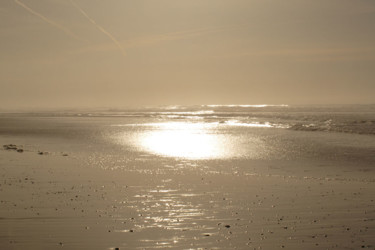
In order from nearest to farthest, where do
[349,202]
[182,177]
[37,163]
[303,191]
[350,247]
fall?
[350,247], [349,202], [303,191], [182,177], [37,163]

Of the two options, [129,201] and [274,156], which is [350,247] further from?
[274,156]

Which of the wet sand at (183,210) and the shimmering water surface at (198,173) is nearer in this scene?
the wet sand at (183,210)

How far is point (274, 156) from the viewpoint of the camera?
70.7 feet

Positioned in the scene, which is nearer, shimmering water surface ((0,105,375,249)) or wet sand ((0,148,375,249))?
wet sand ((0,148,375,249))

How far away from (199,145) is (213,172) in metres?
10.5

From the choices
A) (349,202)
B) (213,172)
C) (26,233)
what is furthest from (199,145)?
(26,233)

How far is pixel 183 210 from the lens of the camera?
413 inches

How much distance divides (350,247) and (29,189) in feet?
30.4

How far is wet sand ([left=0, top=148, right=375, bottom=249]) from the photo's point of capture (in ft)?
27.3

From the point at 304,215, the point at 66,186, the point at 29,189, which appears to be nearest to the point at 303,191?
the point at 304,215

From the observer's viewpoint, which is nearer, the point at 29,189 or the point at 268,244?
the point at 268,244

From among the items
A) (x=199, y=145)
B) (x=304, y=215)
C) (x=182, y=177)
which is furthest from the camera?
(x=199, y=145)

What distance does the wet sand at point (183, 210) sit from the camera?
27.3ft

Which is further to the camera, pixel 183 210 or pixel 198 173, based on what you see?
pixel 198 173
